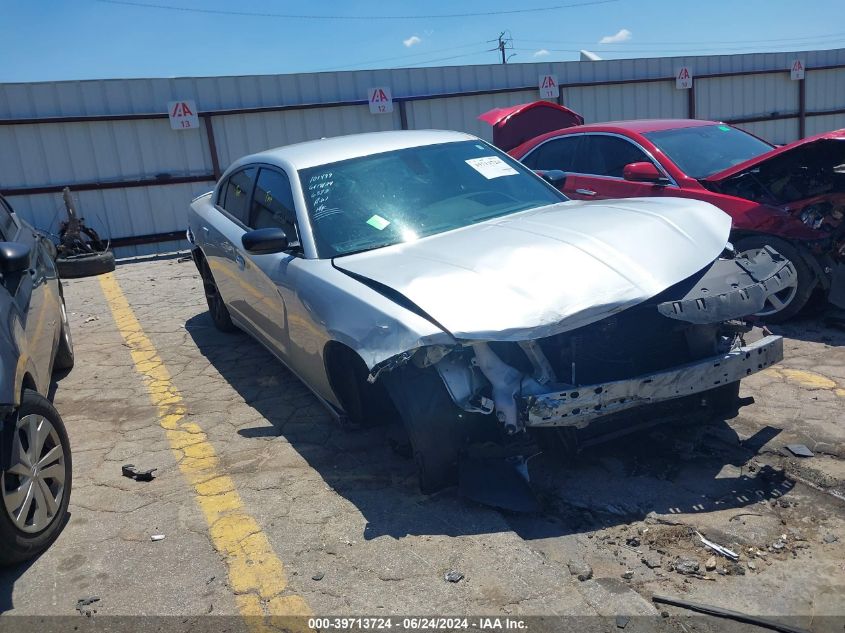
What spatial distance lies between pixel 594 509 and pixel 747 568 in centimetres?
67

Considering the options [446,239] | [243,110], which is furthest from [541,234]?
[243,110]

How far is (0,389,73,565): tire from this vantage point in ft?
9.78

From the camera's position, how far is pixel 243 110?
1235 centimetres

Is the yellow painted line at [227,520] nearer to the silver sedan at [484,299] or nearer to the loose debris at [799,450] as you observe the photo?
the silver sedan at [484,299]

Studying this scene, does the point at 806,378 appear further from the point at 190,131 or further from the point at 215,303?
the point at 190,131

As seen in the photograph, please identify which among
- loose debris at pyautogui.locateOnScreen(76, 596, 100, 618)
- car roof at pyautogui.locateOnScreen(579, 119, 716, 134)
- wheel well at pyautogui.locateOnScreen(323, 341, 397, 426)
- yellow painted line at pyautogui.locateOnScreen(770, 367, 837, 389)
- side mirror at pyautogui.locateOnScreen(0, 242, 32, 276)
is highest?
car roof at pyautogui.locateOnScreen(579, 119, 716, 134)

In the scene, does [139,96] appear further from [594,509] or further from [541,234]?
[594,509]

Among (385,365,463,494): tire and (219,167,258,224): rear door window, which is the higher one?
(219,167,258,224): rear door window

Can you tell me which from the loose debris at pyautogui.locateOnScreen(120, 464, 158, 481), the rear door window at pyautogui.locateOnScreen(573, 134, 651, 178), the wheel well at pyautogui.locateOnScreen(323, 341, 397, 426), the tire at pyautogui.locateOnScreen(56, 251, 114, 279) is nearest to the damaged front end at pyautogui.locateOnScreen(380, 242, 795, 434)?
the wheel well at pyautogui.locateOnScreen(323, 341, 397, 426)

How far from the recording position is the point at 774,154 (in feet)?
18.4

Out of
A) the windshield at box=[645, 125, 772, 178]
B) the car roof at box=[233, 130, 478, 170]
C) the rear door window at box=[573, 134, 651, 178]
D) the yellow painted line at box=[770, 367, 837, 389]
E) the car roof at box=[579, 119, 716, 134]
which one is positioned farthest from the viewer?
the car roof at box=[579, 119, 716, 134]

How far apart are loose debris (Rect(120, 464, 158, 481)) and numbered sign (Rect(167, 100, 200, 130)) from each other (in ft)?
30.1

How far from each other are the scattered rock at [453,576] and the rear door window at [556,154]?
5282 mm

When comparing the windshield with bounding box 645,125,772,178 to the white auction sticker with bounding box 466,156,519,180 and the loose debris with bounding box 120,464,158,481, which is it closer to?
the white auction sticker with bounding box 466,156,519,180
